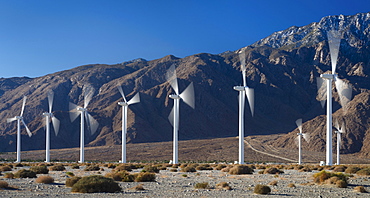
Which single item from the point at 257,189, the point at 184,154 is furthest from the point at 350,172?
the point at 184,154

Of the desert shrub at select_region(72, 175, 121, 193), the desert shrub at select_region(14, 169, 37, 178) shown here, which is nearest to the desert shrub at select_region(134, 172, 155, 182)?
the desert shrub at select_region(72, 175, 121, 193)

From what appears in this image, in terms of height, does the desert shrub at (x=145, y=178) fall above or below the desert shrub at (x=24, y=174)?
above

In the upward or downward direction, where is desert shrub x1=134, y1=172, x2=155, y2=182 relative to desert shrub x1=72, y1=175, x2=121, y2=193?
downward

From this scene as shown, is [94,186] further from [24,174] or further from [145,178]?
[24,174]

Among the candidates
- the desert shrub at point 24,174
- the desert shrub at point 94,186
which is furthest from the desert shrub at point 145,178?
the desert shrub at point 24,174

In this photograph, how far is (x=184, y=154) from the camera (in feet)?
422

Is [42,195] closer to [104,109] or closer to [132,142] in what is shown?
[132,142]

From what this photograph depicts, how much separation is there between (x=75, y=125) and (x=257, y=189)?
6617 inches

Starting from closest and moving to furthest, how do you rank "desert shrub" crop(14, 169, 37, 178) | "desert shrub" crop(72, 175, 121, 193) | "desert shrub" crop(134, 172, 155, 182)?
1. "desert shrub" crop(72, 175, 121, 193)
2. "desert shrub" crop(134, 172, 155, 182)
3. "desert shrub" crop(14, 169, 37, 178)

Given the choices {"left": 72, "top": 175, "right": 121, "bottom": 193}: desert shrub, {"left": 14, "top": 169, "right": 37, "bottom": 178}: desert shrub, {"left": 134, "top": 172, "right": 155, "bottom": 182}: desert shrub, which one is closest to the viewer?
{"left": 72, "top": 175, "right": 121, "bottom": 193}: desert shrub

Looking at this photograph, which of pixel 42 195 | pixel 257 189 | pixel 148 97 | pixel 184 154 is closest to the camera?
pixel 42 195

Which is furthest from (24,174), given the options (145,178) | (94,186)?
(94,186)

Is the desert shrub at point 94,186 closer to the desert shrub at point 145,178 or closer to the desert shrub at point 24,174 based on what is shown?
the desert shrub at point 145,178

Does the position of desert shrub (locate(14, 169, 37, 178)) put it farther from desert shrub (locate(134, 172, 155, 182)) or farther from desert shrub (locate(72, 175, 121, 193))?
desert shrub (locate(72, 175, 121, 193))
